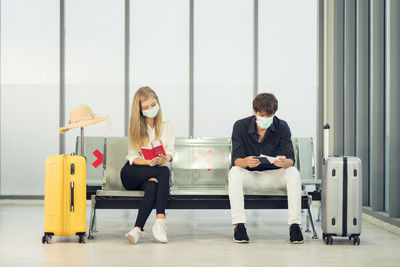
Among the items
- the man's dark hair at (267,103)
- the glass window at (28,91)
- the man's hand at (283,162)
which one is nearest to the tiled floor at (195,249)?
the man's hand at (283,162)

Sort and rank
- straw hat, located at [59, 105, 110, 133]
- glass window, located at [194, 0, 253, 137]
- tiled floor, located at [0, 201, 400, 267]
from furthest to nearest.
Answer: glass window, located at [194, 0, 253, 137] → straw hat, located at [59, 105, 110, 133] → tiled floor, located at [0, 201, 400, 267]

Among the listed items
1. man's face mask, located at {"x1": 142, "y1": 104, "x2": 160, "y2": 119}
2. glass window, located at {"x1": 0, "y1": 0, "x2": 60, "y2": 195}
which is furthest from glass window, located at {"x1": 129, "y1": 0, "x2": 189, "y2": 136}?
man's face mask, located at {"x1": 142, "y1": 104, "x2": 160, "y2": 119}

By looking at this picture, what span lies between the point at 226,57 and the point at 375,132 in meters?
2.74

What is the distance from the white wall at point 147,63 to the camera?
7.81 metres

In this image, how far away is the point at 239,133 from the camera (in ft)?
15.1

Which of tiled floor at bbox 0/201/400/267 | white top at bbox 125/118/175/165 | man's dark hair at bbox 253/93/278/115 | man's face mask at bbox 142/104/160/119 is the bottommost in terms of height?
tiled floor at bbox 0/201/400/267

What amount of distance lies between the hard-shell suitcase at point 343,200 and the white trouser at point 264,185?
0.23 meters

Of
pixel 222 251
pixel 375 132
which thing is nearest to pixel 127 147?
pixel 222 251

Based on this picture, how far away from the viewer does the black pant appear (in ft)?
14.4

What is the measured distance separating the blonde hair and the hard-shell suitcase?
142 cm

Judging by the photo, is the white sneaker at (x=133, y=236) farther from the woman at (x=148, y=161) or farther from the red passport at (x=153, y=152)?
the red passport at (x=153, y=152)

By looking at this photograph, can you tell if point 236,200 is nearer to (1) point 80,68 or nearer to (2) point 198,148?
(2) point 198,148

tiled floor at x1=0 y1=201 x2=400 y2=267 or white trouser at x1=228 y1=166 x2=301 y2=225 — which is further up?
white trouser at x1=228 y1=166 x2=301 y2=225

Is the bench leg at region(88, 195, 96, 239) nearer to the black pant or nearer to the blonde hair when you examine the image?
the black pant
